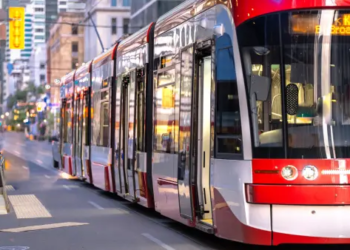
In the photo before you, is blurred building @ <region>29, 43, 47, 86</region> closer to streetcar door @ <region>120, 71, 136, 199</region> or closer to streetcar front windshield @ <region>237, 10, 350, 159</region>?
streetcar door @ <region>120, 71, 136, 199</region>

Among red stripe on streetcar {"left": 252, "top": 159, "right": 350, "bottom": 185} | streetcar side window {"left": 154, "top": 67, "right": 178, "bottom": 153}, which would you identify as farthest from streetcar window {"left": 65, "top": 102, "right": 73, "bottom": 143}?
red stripe on streetcar {"left": 252, "top": 159, "right": 350, "bottom": 185}

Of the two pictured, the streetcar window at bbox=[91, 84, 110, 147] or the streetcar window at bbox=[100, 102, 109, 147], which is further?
the streetcar window at bbox=[91, 84, 110, 147]

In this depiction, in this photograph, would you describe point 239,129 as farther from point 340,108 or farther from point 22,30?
point 22,30

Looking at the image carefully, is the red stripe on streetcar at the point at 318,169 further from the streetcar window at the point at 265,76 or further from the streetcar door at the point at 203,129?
the streetcar door at the point at 203,129

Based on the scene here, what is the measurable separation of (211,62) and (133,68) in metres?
5.76

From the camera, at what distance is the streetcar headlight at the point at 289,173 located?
9.31m

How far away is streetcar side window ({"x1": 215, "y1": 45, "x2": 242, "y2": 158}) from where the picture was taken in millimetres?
9797

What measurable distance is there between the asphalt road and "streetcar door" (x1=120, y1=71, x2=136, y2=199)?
59 cm

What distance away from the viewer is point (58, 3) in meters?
45.4

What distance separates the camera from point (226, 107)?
10016mm

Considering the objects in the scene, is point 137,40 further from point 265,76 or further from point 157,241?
point 265,76

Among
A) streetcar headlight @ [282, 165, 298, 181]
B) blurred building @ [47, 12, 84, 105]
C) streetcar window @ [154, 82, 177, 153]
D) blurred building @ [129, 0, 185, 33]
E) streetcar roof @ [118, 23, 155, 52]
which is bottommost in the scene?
streetcar headlight @ [282, 165, 298, 181]

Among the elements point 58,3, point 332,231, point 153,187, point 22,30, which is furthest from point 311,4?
point 58,3

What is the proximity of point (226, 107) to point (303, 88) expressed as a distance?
1008 mm
